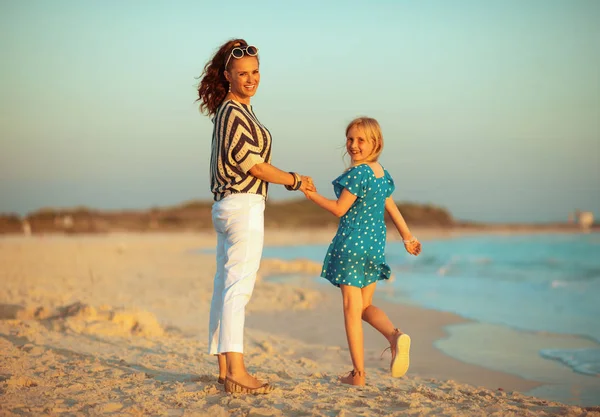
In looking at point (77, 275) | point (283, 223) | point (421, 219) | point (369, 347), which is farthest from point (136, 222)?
point (369, 347)

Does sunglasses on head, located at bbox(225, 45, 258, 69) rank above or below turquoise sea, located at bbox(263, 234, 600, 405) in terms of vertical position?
above

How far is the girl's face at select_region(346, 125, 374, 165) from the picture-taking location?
12.6ft

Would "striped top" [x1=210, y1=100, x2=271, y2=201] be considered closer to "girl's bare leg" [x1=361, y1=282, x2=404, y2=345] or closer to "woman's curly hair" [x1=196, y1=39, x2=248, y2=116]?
"woman's curly hair" [x1=196, y1=39, x2=248, y2=116]

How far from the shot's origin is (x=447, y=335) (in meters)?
6.39

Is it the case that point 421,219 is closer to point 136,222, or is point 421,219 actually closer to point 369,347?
point 136,222

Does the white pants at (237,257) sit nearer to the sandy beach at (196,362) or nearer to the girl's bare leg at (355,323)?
the sandy beach at (196,362)

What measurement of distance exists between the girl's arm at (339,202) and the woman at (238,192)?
0.17 m

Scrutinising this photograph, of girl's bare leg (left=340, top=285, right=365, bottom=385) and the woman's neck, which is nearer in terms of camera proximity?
the woman's neck

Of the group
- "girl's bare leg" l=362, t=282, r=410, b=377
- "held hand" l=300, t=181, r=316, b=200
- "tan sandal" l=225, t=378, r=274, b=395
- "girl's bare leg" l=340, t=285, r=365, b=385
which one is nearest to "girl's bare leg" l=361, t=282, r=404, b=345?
"girl's bare leg" l=362, t=282, r=410, b=377

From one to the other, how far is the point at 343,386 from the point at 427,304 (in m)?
5.25

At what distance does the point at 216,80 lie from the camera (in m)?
3.65

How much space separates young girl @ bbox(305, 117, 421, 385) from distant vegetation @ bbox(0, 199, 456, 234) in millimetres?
25309

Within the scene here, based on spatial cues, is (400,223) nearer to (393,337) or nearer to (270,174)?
(393,337)

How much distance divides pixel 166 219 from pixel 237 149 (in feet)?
132
